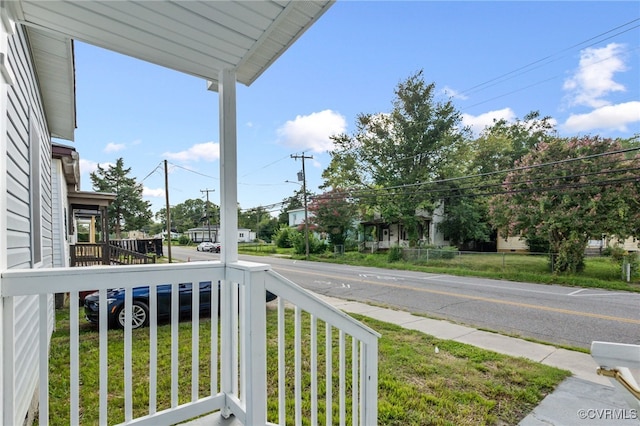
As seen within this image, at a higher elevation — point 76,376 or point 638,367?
point 638,367

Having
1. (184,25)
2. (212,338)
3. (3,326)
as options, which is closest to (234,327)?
(212,338)

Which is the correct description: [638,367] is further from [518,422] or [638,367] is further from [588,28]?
[588,28]

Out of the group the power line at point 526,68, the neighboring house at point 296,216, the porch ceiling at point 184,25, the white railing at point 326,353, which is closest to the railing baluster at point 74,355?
the white railing at point 326,353

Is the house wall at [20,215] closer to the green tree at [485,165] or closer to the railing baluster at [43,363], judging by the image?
the railing baluster at [43,363]

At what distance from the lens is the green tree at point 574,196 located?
1052cm

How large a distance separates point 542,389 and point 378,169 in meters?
19.8

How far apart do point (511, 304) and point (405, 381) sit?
17.7 feet

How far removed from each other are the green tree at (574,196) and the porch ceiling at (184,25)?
35.0ft

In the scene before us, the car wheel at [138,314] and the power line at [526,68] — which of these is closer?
the car wheel at [138,314]

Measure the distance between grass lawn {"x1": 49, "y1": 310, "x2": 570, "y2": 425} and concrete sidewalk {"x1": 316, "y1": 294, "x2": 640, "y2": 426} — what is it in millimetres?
130

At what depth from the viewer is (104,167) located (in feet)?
85.8

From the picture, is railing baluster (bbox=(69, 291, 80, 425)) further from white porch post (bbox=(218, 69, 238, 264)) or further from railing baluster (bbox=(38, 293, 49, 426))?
white porch post (bbox=(218, 69, 238, 264))

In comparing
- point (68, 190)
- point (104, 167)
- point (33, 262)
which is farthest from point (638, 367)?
point (104, 167)

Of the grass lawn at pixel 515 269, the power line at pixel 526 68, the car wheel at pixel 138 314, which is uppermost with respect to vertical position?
the power line at pixel 526 68
